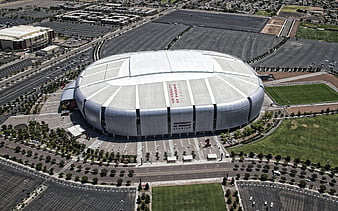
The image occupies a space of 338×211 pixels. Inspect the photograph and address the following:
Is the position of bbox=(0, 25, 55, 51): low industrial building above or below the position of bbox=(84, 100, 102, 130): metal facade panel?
above

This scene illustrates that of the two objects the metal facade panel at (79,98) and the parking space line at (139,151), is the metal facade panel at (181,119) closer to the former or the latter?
the parking space line at (139,151)

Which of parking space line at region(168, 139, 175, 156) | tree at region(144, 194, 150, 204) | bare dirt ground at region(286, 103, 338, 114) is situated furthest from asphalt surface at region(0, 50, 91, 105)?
bare dirt ground at region(286, 103, 338, 114)

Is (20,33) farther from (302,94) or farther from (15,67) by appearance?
(302,94)

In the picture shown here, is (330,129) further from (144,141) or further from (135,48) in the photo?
(135,48)

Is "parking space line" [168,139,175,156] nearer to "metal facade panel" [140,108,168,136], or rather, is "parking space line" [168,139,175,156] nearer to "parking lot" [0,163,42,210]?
"metal facade panel" [140,108,168,136]

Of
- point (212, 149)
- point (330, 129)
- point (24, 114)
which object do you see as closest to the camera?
point (212, 149)

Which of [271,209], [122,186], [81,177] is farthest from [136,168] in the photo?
[271,209]

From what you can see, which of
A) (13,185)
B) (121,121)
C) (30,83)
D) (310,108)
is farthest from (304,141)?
(30,83)
